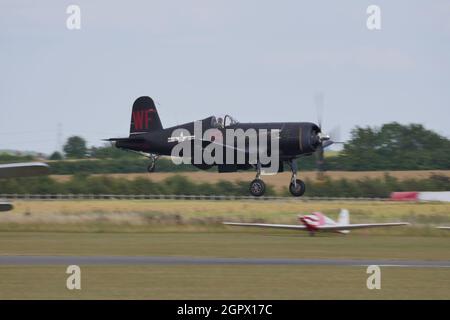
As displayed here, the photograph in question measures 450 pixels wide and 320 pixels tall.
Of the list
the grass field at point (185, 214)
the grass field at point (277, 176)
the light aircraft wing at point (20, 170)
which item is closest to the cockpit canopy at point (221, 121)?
the light aircraft wing at point (20, 170)

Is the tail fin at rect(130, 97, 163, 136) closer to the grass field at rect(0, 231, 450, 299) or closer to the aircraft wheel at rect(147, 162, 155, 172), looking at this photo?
the aircraft wheel at rect(147, 162, 155, 172)

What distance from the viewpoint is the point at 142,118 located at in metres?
41.4

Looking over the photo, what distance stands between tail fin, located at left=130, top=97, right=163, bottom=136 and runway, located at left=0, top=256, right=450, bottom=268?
5.74 meters

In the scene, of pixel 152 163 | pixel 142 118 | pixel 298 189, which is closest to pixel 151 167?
pixel 152 163

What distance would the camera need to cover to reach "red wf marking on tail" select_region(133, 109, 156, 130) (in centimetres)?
4116

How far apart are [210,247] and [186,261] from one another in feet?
23.9

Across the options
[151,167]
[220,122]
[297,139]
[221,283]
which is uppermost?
[220,122]

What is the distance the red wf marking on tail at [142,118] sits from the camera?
4116cm

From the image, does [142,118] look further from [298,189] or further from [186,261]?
[298,189]

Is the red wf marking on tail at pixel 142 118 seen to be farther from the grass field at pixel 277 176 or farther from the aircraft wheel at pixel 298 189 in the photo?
the grass field at pixel 277 176

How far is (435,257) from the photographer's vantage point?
39.8 m

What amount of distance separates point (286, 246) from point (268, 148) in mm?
8242

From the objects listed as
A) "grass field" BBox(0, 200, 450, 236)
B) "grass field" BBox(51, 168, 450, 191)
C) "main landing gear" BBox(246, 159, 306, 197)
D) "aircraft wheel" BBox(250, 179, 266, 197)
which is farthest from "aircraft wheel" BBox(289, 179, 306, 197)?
"grass field" BBox(51, 168, 450, 191)

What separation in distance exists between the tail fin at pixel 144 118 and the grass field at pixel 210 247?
17.1 ft
